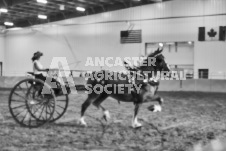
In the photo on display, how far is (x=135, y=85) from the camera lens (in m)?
7.41

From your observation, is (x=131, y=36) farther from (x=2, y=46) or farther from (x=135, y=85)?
(x=135, y=85)

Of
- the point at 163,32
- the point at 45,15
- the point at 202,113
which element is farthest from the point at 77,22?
the point at 202,113

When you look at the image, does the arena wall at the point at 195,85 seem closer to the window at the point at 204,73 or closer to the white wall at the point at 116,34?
the white wall at the point at 116,34

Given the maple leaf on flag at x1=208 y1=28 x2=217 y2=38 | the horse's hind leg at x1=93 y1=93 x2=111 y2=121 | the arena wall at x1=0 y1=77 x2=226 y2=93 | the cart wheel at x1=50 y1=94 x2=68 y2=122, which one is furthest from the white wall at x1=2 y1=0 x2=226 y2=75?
the horse's hind leg at x1=93 y1=93 x2=111 y2=121

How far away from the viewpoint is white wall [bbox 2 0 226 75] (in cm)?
2528

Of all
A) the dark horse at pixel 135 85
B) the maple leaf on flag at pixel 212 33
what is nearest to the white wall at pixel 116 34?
the maple leaf on flag at pixel 212 33

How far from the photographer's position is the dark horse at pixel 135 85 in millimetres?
7402

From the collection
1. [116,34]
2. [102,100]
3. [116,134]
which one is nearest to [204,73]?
[116,34]

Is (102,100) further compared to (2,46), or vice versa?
(2,46)

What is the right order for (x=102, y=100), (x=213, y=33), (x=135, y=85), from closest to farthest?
1. (x=135, y=85)
2. (x=102, y=100)
3. (x=213, y=33)

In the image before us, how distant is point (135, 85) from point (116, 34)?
2234cm

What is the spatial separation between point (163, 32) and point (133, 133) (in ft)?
69.1

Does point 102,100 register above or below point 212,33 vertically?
below

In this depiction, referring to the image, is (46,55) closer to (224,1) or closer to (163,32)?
(163,32)
